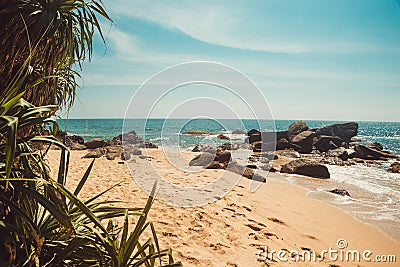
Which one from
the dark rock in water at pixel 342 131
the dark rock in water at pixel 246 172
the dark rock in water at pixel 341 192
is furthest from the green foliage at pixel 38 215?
the dark rock in water at pixel 342 131

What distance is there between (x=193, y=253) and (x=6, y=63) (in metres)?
3.30

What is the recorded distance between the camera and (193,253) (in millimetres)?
4312

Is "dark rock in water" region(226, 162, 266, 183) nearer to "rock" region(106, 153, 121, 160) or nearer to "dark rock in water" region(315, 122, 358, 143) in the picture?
"rock" region(106, 153, 121, 160)

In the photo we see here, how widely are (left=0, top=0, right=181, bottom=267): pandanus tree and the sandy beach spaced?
208cm

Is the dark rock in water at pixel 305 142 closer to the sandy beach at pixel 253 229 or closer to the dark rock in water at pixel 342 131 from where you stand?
the dark rock in water at pixel 342 131

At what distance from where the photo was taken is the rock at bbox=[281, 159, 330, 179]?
13055 millimetres

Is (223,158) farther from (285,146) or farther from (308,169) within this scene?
(285,146)

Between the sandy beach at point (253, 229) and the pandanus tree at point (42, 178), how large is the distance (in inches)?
82.0

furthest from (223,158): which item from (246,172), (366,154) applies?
(366,154)

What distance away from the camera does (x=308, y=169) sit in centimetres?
1340

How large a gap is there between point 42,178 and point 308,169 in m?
13.0

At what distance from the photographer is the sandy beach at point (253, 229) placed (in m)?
4.50

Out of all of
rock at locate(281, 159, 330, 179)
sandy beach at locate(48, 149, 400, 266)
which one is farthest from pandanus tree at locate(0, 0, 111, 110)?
rock at locate(281, 159, 330, 179)

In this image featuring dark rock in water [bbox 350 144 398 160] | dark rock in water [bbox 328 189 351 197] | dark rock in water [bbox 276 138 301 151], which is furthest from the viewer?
dark rock in water [bbox 276 138 301 151]
